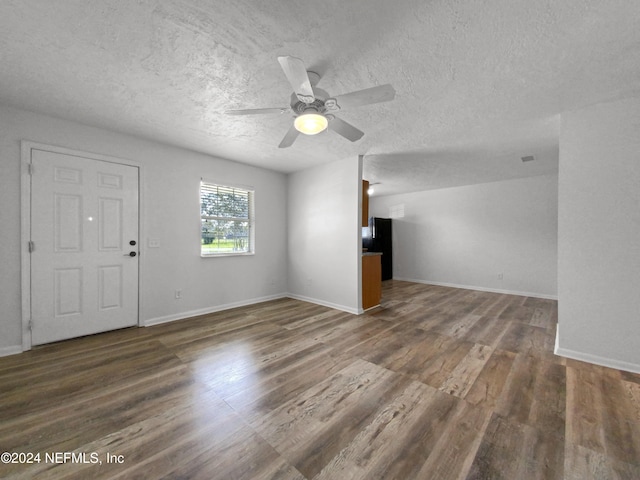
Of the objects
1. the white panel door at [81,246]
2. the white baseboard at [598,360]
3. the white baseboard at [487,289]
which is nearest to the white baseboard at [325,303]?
the white baseboard at [598,360]

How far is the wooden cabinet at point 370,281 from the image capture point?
4.07 m

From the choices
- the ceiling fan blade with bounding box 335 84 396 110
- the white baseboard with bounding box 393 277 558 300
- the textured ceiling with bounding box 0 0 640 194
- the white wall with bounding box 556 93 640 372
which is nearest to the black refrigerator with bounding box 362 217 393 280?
the white baseboard with bounding box 393 277 558 300

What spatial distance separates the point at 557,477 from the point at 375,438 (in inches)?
34.9

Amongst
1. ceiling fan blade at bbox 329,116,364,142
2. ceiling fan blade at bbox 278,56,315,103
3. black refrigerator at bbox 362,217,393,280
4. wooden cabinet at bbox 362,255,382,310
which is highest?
ceiling fan blade at bbox 278,56,315,103

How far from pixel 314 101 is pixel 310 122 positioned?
154mm

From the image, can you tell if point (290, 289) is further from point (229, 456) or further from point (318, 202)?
point (229, 456)

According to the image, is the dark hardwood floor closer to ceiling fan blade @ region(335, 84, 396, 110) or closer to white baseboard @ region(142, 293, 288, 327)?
white baseboard @ region(142, 293, 288, 327)

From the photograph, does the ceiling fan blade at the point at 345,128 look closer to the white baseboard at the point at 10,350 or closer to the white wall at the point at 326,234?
the white wall at the point at 326,234

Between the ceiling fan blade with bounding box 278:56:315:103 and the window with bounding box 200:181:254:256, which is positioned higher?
the ceiling fan blade with bounding box 278:56:315:103

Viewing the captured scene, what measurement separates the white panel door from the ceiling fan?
2.38 meters

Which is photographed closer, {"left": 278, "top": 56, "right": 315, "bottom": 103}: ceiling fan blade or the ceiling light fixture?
{"left": 278, "top": 56, "right": 315, "bottom": 103}: ceiling fan blade

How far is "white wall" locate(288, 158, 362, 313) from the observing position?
396cm

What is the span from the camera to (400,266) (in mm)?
7180

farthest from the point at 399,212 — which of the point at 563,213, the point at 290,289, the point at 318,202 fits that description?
the point at 563,213
